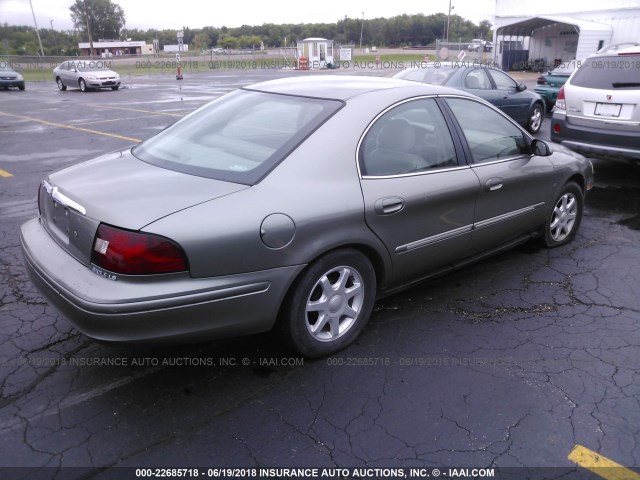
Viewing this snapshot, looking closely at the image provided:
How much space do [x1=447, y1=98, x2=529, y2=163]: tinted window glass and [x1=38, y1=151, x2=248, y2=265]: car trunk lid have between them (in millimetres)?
1882

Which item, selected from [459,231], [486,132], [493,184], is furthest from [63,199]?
[486,132]

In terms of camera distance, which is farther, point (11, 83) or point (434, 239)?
point (11, 83)

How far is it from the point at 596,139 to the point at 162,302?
20.8ft

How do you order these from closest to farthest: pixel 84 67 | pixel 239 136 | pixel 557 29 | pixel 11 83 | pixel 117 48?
pixel 239 136 < pixel 84 67 < pixel 11 83 < pixel 557 29 < pixel 117 48

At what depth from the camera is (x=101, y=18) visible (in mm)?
101375

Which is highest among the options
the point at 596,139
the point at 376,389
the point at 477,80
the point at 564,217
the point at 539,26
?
the point at 539,26

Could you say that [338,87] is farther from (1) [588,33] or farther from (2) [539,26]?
(2) [539,26]

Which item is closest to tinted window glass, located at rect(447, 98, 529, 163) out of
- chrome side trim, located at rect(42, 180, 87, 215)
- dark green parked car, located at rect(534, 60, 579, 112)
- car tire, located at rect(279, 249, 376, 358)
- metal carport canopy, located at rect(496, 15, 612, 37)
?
car tire, located at rect(279, 249, 376, 358)

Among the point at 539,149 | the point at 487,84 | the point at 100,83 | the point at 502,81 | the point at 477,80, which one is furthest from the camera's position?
the point at 100,83

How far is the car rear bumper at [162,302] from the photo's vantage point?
2.45m

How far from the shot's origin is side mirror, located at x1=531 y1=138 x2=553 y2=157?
168 inches

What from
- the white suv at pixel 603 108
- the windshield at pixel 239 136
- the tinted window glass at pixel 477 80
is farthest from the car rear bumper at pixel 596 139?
the windshield at pixel 239 136

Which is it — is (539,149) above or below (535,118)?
above

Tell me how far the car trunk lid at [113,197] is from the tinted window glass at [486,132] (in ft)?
6.17
